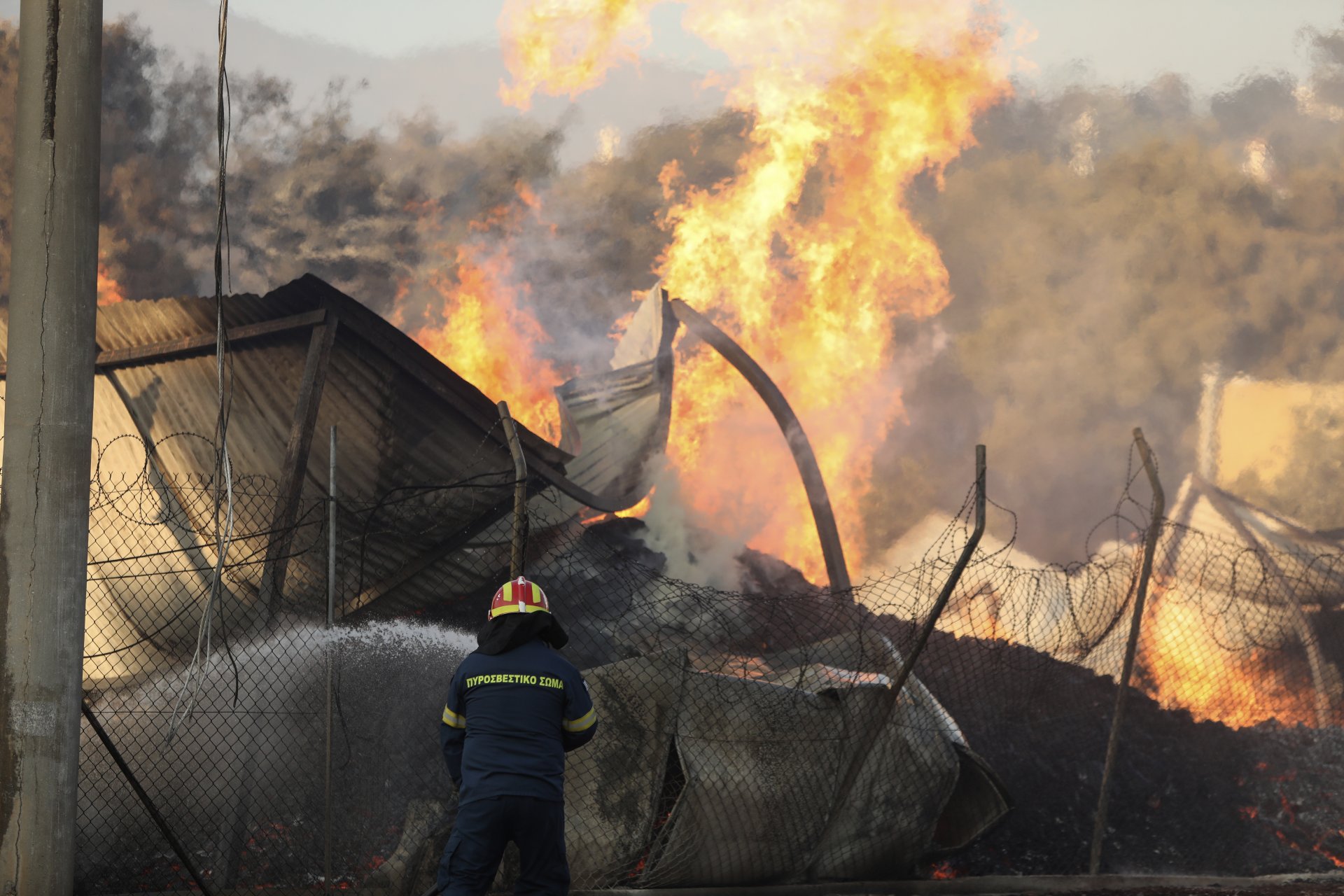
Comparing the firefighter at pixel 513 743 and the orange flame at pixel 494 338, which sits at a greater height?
the orange flame at pixel 494 338

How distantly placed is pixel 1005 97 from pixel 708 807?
1588 centimetres

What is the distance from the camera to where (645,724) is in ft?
22.7

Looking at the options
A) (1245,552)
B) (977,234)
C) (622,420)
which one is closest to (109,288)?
(622,420)

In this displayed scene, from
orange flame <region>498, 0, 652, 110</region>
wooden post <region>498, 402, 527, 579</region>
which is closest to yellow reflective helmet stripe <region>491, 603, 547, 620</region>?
wooden post <region>498, 402, 527, 579</region>

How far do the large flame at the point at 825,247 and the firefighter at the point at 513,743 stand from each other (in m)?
13.3

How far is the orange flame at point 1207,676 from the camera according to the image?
40.3 feet

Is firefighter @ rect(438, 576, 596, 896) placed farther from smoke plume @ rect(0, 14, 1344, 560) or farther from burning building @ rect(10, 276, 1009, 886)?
smoke plume @ rect(0, 14, 1344, 560)

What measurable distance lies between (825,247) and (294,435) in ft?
37.0

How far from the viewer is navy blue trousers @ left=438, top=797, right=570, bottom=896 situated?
450 centimetres

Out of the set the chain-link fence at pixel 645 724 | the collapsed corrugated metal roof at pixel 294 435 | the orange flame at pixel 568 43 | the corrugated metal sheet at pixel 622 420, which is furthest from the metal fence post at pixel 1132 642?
the orange flame at pixel 568 43

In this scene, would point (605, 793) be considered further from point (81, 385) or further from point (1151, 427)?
point (1151, 427)

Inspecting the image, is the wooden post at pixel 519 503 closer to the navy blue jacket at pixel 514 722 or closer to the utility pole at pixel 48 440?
the navy blue jacket at pixel 514 722

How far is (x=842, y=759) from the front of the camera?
23.9 ft

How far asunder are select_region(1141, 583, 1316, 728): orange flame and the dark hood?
906 centimetres
